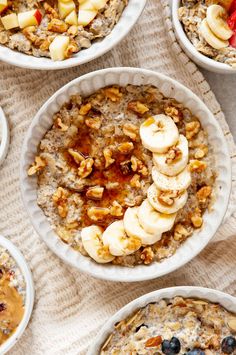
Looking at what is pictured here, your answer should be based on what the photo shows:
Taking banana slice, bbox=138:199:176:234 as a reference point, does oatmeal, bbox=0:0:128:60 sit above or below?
above

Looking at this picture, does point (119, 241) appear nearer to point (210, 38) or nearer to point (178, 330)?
point (178, 330)

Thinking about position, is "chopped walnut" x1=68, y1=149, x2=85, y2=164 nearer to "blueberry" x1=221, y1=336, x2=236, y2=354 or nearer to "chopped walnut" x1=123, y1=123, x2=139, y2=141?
"chopped walnut" x1=123, y1=123, x2=139, y2=141

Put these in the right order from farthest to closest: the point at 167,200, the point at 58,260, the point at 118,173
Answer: the point at 58,260 → the point at 118,173 → the point at 167,200

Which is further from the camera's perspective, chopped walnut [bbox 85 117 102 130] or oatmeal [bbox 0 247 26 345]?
oatmeal [bbox 0 247 26 345]

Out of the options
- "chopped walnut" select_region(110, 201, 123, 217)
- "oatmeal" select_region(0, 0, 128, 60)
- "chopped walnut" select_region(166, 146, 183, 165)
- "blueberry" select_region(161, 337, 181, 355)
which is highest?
"oatmeal" select_region(0, 0, 128, 60)

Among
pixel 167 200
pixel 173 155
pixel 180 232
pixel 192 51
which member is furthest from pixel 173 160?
pixel 192 51

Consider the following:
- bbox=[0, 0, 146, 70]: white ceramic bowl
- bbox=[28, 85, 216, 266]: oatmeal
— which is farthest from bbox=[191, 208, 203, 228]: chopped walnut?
bbox=[0, 0, 146, 70]: white ceramic bowl

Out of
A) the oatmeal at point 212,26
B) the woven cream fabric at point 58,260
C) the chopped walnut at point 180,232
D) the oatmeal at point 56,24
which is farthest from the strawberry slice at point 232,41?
the chopped walnut at point 180,232
